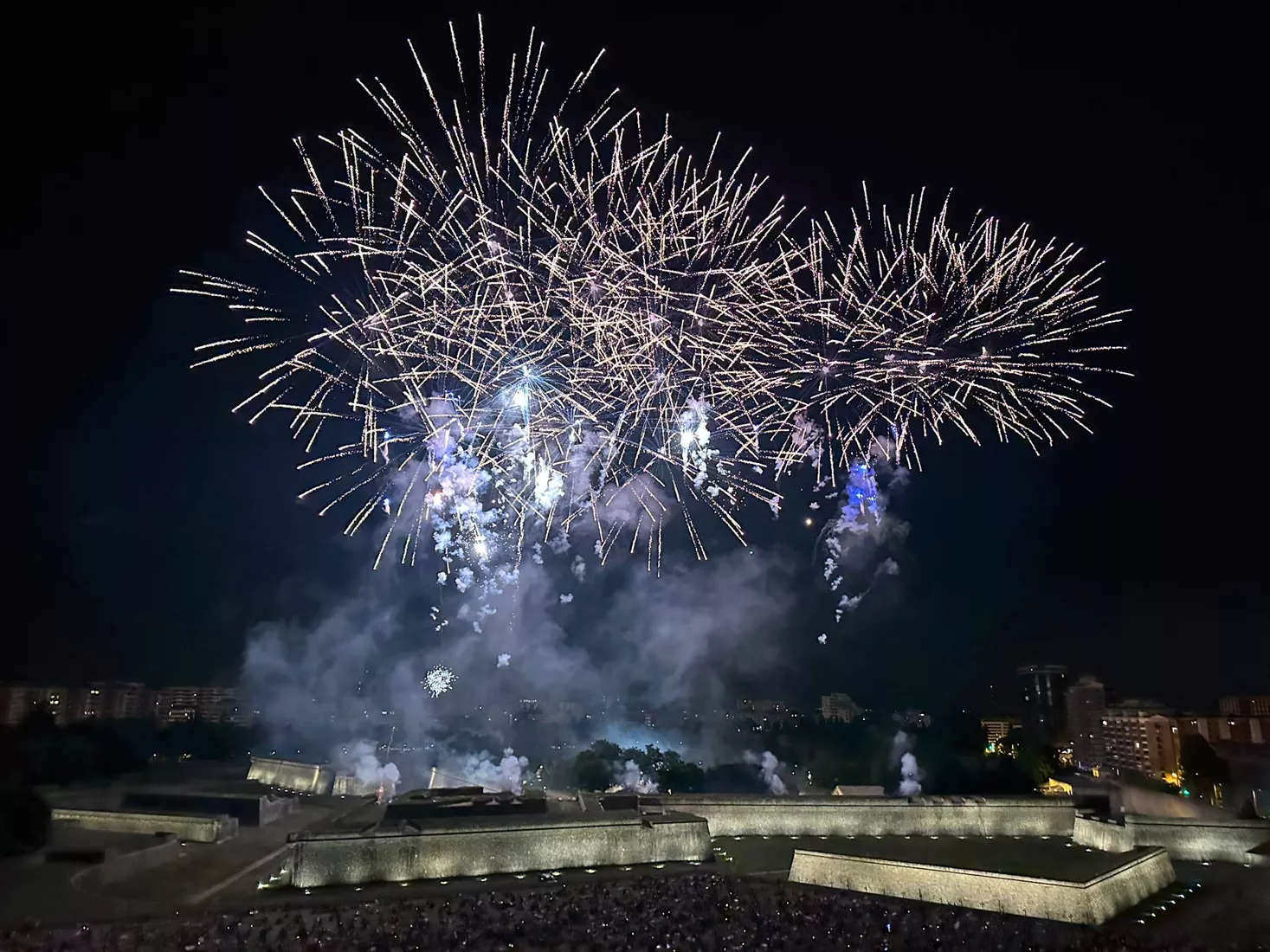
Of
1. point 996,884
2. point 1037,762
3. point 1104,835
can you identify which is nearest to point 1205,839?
point 1104,835

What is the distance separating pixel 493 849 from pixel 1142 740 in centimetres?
5974

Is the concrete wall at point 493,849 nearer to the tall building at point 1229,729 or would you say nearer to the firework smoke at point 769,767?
the firework smoke at point 769,767

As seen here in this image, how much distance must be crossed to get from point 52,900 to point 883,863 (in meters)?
17.1

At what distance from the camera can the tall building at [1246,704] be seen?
61.2 m

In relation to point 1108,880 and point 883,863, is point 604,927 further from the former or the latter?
point 1108,880

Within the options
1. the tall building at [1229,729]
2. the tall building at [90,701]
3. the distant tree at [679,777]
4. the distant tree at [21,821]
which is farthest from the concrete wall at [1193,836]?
the tall building at [90,701]

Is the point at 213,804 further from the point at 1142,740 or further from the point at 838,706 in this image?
the point at 838,706

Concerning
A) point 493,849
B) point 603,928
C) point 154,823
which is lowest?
point 154,823

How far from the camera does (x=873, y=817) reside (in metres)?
23.8

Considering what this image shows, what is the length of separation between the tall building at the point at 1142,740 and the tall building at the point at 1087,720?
1.71m

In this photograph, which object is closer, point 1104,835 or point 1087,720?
point 1104,835

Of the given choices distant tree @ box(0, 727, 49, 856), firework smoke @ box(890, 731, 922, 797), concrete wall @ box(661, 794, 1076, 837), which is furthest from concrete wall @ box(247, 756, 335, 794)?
firework smoke @ box(890, 731, 922, 797)

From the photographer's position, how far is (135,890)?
58.7 ft

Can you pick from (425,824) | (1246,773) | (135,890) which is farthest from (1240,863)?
(135,890)
